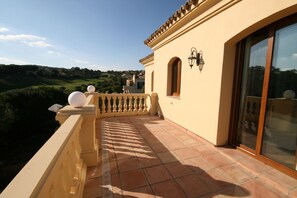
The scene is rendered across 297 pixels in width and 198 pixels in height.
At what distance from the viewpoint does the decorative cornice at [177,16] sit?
3.65m

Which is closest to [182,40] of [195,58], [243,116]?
[195,58]

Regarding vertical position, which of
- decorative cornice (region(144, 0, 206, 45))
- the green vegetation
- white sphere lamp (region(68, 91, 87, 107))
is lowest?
the green vegetation

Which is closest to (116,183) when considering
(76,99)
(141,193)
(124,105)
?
(141,193)

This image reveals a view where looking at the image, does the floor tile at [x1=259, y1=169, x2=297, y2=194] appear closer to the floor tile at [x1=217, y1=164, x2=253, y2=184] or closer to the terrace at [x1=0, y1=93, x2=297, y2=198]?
the terrace at [x1=0, y1=93, x2=297, y2=198]

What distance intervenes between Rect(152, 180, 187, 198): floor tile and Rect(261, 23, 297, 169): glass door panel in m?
1.82

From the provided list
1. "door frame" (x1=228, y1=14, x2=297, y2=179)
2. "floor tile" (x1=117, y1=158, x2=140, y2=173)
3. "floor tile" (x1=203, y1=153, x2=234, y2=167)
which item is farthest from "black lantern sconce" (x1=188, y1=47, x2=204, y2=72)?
"floor tile" (x1=117, y1=158, x2=140, y2=173)

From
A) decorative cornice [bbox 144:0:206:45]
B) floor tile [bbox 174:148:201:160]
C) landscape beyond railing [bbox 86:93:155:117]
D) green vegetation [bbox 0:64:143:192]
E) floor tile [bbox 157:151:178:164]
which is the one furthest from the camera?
green vegetation [bbox 0:64:143:192]

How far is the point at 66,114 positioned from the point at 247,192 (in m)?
2.92

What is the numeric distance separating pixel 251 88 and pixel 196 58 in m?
1.45

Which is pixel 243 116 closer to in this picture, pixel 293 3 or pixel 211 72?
pixel 211 72

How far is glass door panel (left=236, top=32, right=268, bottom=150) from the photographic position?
280 cm

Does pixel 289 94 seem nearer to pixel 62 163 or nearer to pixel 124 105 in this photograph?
pixel 62 163

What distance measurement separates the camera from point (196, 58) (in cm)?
385

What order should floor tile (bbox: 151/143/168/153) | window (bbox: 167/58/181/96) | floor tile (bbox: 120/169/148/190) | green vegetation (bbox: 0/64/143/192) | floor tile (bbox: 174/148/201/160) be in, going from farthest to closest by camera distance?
green vegetation (bbox: 0/64/143/192) < window (bbox: 167/58/181/96) < floor tile (bbox: 151/143/168/153) < floor tile (bbox: 174/148/201/160) < floor tile (bbox: 120/169/148/190)
